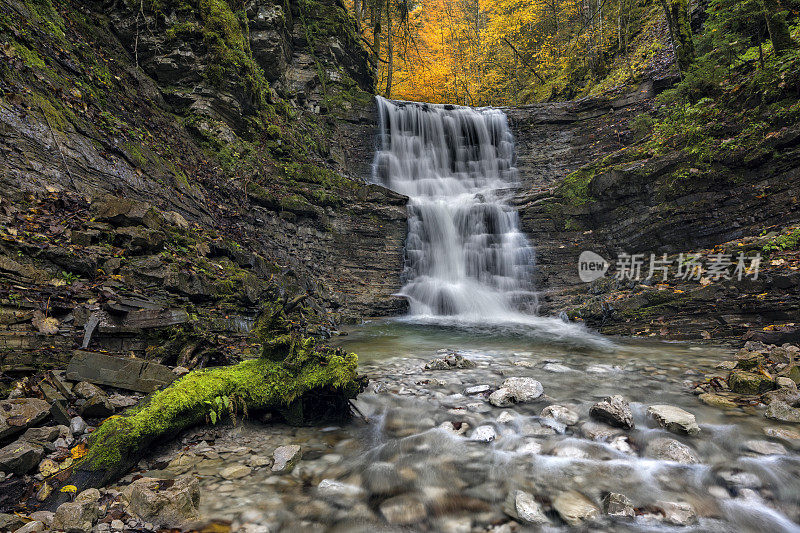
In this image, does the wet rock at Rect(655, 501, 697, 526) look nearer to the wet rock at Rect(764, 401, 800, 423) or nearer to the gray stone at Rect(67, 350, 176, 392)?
the wet rock at Rect(764, 401, 800, 423)

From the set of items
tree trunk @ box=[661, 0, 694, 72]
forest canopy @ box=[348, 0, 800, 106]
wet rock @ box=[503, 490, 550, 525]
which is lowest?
wet rock @ box=[503, 490, 550, 525]

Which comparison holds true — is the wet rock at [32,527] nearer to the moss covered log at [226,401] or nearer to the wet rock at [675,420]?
the moss covered log at [226,401]

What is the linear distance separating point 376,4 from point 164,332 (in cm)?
2291

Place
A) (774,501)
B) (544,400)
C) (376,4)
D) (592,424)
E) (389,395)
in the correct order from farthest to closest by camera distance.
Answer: (376,4) < (389,395) < (544,400) < (592,424) < (774,501)

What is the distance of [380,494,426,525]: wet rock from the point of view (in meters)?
1.95

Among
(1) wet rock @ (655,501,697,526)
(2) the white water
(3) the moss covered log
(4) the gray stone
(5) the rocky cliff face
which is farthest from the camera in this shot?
(2) the white water

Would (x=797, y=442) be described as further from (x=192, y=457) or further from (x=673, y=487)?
(x=192, y=457)

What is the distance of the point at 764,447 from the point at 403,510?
280 cm

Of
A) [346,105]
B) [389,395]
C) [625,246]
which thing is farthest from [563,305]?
[346,105]

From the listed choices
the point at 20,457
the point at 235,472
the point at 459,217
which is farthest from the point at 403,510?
the point at 459,217

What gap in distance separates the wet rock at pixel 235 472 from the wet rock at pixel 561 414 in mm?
2657

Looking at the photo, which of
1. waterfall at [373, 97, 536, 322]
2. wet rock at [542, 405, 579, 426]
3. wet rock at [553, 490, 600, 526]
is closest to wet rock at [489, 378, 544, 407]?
wet rock at [542, 405, 579, 426]

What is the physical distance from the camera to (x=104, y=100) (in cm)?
641

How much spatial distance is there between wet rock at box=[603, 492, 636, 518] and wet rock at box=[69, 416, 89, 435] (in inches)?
136
